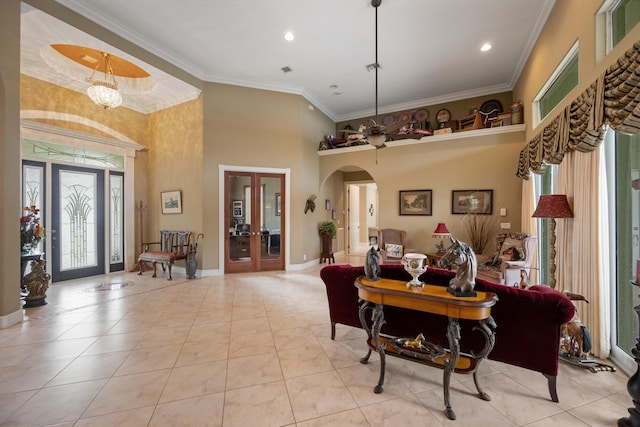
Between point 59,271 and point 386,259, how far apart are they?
6746 millimetres

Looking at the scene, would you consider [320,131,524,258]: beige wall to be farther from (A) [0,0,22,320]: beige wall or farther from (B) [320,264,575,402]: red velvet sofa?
(A) [0,0,22,320]: beige wall

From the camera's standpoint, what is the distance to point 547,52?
3.66 metres

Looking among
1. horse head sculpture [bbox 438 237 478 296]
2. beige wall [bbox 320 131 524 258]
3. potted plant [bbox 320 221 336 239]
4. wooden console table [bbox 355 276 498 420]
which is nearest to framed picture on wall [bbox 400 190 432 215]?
beige wall [bbox 320 131 524 258]

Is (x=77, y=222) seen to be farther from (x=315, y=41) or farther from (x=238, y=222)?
(x=315, y=41)

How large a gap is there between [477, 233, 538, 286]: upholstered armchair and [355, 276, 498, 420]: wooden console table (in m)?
2.43

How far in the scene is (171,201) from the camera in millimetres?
6086

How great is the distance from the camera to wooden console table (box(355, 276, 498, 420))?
5.79 feet

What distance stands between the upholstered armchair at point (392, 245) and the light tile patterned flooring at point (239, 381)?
2672 mm

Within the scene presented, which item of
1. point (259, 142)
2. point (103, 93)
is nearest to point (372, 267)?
point (259, 142)

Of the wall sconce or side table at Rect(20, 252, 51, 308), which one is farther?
side table at Rect(20, 252, 51, 308)

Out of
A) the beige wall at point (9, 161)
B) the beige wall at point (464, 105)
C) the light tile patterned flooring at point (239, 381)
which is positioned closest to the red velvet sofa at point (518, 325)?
the light tile patterned flooring at point (239, 381)

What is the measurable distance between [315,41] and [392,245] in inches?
169

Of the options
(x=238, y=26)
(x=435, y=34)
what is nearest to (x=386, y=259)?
(x=435, y=34)

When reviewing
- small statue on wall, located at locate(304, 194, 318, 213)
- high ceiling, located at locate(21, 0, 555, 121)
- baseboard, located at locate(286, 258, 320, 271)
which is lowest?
baseboard, located at locate(286, 258, 320, 271)
